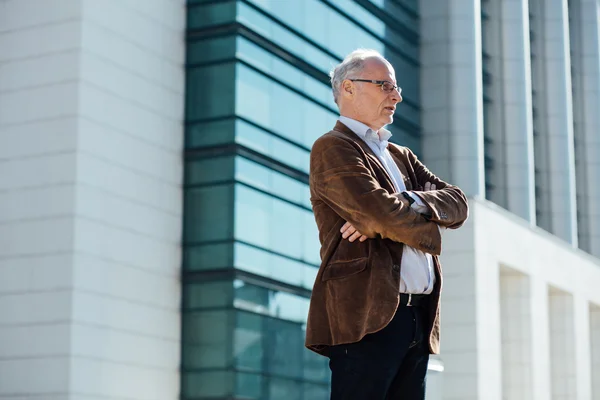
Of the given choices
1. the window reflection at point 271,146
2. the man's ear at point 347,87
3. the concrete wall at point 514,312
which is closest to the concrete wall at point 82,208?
the window reflection at point 271,146

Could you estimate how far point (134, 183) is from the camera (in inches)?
772

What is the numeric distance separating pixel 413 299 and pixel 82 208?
586 inches

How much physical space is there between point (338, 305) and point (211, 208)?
54.5 feet

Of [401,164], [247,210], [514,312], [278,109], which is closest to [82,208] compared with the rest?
[247,210]

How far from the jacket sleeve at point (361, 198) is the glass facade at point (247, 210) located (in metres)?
15.9

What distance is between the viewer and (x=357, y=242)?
3902 millimetres

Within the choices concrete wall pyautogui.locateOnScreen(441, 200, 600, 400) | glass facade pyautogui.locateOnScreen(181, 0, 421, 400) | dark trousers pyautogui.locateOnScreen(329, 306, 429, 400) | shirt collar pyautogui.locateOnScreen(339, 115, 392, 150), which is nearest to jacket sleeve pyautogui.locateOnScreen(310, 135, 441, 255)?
shirt collar pyautogui.locateOnScreen(339, 115, 392, 150)

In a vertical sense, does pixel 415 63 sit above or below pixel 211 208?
above

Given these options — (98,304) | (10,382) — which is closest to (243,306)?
(98,304)

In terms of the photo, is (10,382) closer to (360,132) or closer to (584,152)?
(360,132)

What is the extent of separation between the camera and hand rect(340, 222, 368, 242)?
3.88 meters

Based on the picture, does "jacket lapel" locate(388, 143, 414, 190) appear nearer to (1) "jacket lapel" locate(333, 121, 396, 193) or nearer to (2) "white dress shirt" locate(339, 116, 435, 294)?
(2) "white dress shirt" locate(339, 116, 435, 294)

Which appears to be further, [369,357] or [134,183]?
[134,183]

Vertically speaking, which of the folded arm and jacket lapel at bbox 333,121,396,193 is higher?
jacket lapel at bbox 333,121,396,193
